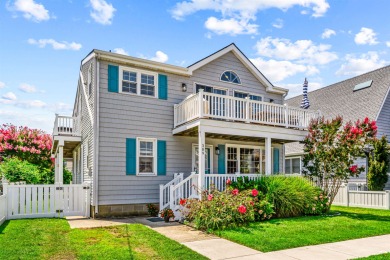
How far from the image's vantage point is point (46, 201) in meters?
10.8

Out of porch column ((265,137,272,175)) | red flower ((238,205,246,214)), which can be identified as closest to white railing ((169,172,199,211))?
red flower ((238,205,246,214))

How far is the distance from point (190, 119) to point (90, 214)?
5155 mm

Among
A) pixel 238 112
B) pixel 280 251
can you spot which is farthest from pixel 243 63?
pixel 280 251

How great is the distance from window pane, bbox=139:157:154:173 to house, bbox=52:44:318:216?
0.04m

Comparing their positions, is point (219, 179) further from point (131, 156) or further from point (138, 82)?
point (138, 82)

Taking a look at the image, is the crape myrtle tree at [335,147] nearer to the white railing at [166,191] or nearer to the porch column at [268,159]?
the porch column at [268,159]

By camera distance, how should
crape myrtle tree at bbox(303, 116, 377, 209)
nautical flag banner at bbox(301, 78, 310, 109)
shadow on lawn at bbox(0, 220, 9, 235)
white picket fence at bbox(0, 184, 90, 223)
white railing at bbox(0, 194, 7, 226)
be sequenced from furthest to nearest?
nautical flag banner at bbox(301, 78, 310, 109)
crape myrtle tree at bbox(303, 116, 377, 209)
white picket fence at bbox(0, 184, 90, 223)
white railing at bbox(0, 194, 7, 226)
shadow on lawn at bbox(0, 220, 9, 235)

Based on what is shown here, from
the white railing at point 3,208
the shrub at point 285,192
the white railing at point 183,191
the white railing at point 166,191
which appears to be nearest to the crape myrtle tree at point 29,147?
the white railing at point 3,208

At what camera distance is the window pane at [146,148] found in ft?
41.1

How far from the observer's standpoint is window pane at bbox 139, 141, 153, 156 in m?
12.5

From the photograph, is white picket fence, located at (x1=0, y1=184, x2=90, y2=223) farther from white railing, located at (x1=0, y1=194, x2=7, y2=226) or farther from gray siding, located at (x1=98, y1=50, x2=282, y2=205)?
gray siding, located at (x1=98, y1=50, x2=282, y2=205)

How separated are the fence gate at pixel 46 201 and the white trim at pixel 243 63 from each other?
22.5ft

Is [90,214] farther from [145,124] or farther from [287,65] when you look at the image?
[287,65]

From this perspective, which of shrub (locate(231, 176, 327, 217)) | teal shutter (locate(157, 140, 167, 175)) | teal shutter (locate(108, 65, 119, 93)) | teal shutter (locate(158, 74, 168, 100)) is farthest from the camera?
teal shutter (locate(158, 74, 168, 100))
